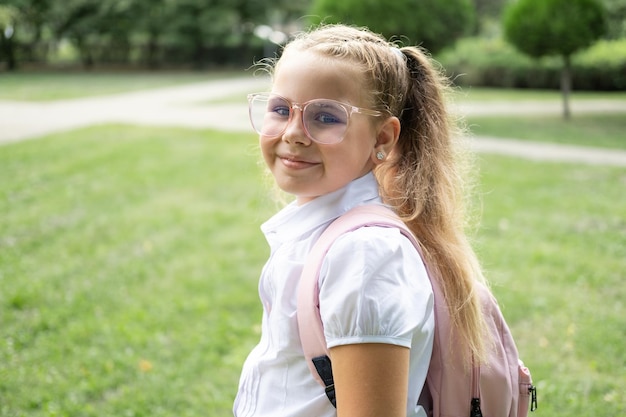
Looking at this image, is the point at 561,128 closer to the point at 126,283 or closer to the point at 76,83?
the point at 126,283

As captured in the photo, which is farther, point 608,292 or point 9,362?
point 608,292

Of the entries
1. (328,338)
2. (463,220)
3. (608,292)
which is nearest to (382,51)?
(463,220)

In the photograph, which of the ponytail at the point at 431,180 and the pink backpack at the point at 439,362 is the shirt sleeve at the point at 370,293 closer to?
the pink backpack at the point at 439,362

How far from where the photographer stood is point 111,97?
1623 cm

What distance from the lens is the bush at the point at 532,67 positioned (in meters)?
18.7

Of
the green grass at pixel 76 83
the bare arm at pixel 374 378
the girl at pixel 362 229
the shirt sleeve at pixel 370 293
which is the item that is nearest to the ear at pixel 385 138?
the girl at pixel 362 229

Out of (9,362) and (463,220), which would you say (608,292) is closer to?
(463,220)

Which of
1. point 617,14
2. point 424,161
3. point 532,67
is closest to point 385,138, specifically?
→ point 424,161

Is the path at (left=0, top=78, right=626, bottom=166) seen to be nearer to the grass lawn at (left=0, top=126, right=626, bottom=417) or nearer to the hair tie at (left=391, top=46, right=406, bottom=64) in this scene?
the grass lawn at (left=0, top=126, right=626, bottom=417)

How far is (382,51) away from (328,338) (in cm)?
62

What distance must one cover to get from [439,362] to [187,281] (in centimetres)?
351

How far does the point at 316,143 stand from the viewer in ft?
4.37

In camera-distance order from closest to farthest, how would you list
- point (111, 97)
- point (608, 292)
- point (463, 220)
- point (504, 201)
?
point (463, 220) → point (608, 292) → point (504, 201) → point (111, 97)

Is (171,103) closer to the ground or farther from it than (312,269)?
closer to the ground
